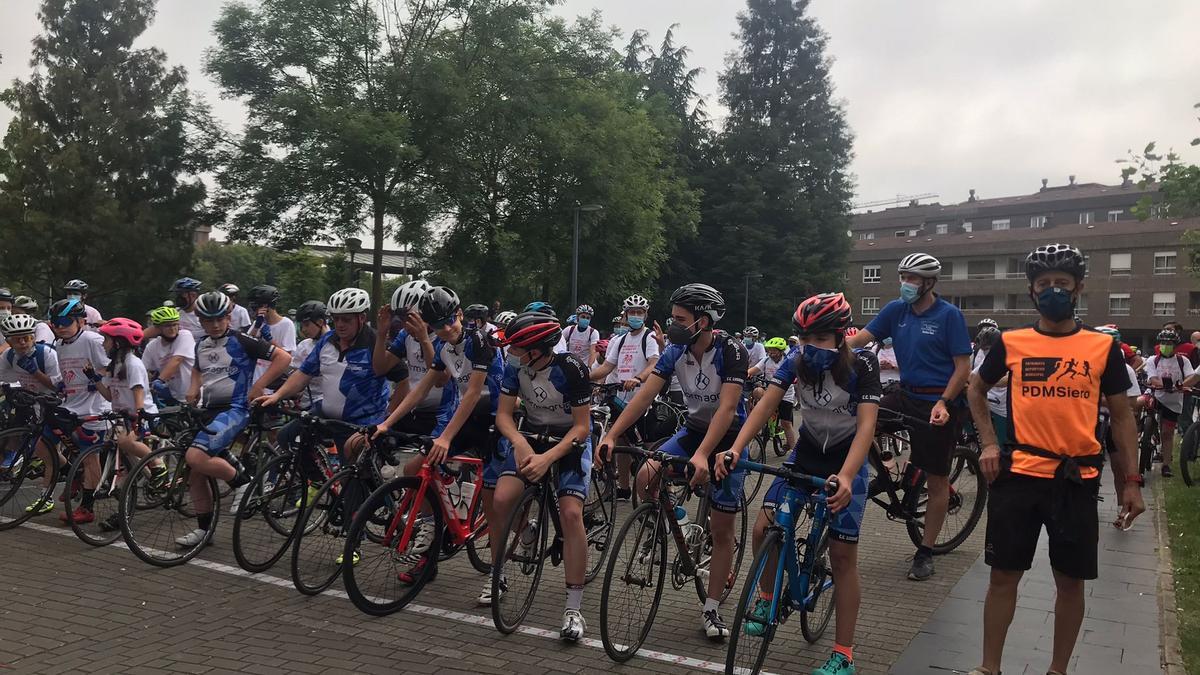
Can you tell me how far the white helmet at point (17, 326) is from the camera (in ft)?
25.5

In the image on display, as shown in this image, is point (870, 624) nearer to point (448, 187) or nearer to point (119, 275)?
point (448, 187)

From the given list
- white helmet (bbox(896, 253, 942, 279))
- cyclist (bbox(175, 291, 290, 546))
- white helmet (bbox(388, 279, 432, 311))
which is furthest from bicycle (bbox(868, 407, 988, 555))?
cyclist (bbox(175, 291, 290, 546))

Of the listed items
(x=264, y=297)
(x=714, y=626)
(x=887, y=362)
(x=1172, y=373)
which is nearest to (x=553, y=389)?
(x=714, y=626)

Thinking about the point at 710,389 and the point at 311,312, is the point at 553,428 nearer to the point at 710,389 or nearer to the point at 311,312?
the point at 710,389

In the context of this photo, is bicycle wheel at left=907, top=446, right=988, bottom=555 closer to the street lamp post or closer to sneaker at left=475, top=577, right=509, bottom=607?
sneaker at left=475, top=577, right=509, bottom=607

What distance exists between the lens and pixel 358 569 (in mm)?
5652

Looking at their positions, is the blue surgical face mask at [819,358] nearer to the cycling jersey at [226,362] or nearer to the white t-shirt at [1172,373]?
the cycling jersey at [226,362]

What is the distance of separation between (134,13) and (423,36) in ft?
34.5

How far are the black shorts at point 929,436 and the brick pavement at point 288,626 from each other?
0.85 meters

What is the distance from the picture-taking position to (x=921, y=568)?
22.3 ft

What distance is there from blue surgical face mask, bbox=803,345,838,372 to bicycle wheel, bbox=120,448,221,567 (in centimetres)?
443

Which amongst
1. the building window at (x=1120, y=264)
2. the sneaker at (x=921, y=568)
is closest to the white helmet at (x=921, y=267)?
the sneaker at (x=921, y=568)

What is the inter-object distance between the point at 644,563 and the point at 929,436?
269 cm

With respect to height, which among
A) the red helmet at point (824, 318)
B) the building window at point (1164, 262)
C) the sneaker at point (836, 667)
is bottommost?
the sneaker at point (836, 667)
